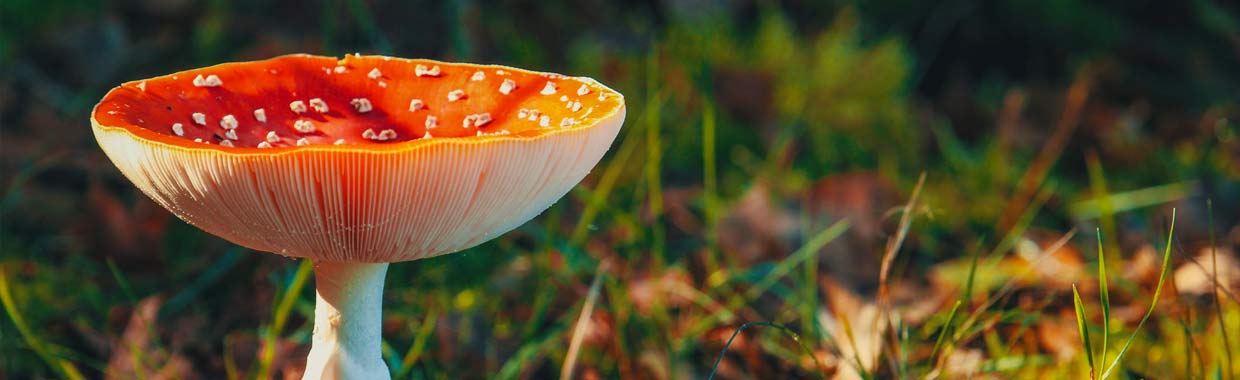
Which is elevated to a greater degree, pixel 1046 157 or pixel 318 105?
pixel 318 105

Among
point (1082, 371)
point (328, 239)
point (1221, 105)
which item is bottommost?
point (1221, 105)

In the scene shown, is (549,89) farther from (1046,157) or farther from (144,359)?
(1046,157)

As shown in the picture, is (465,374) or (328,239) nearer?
(328,239)

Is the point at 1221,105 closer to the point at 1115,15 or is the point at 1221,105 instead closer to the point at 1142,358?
the point at 1115,15

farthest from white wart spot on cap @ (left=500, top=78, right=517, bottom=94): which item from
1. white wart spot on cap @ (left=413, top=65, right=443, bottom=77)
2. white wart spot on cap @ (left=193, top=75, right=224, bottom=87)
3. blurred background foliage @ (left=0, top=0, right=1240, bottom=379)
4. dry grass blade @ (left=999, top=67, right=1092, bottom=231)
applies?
dry grass blade @ (left=999, top=67, right=1092, bottom=231)

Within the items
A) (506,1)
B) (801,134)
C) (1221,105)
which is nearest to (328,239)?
(801,134)

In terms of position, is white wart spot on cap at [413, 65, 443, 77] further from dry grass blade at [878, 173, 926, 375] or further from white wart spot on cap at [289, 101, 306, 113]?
dry grass blade at [878, 173, 926, 375]

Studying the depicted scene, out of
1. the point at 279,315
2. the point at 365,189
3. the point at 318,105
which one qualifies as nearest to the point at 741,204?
the point at 279,315
